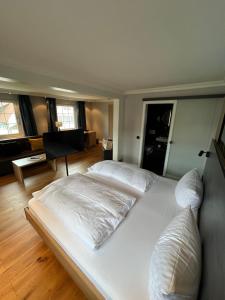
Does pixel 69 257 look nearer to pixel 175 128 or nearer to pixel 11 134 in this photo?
pixel 175 128

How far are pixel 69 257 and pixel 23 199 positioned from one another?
6.21ft

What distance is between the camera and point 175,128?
2.87 metres

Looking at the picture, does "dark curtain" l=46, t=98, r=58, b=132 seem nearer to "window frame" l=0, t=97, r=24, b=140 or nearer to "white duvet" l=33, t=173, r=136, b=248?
"window frame" l=0, t=97, r=24, b=140

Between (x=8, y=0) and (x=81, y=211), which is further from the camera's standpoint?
(x=81, y=211)

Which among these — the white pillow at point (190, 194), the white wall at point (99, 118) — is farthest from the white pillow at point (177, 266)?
the white wall at point (99, 118)

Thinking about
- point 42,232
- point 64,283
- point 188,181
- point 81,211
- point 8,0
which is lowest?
point 64,283

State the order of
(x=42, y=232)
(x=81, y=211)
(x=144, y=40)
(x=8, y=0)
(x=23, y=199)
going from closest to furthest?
(x=8, y=0) → (x=144, y=40) → (x=81, y=211) → (x=42, y=232) → (x=23, y=199)

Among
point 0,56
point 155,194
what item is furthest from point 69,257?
point 0,56

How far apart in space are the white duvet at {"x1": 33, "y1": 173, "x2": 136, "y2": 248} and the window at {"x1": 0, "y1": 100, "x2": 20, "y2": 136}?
3.65 meters

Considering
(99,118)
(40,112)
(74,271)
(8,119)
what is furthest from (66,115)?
(74,271)

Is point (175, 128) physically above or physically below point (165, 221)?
above

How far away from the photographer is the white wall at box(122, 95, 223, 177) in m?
2.45

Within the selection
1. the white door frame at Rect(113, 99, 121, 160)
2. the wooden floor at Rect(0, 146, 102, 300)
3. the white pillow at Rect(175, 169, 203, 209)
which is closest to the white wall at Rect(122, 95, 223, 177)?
the white door frame at Rect(113, 99, 121, 160)

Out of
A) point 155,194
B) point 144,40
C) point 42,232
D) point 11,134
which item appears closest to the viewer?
point 144,40
